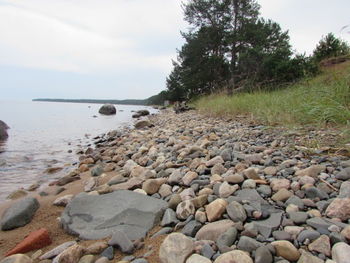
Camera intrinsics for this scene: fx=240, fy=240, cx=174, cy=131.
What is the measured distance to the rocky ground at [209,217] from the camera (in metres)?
1.04

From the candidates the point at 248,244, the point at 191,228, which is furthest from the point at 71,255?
the point at 248,244

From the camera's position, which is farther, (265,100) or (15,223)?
(265,100)

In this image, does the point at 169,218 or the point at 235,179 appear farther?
the point at 235,179

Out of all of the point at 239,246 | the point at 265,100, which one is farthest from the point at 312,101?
the point at 239,246

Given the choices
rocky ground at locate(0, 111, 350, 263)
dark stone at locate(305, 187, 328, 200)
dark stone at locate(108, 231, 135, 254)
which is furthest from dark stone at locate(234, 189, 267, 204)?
dark stone at locate(108, 231, 135, 254)

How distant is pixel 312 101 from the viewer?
3.10m

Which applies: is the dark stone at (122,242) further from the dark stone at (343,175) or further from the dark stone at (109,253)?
Answer: the dark stone at (343,175)

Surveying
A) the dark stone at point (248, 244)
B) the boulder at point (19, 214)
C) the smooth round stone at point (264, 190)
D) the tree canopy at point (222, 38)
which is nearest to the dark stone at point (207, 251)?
the dark stone at point (248, 244)

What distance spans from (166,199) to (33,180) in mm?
2377

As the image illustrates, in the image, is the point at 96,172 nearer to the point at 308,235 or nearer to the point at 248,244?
the point at 248,244

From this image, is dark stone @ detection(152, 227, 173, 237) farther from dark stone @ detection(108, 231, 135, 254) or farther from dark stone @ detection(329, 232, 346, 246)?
dark stone @ detection(329, 232, 346, 246)

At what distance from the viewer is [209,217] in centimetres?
132

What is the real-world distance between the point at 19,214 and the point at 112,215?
0.70 meters

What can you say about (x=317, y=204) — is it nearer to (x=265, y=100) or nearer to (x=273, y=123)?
(x=273, y=123)
